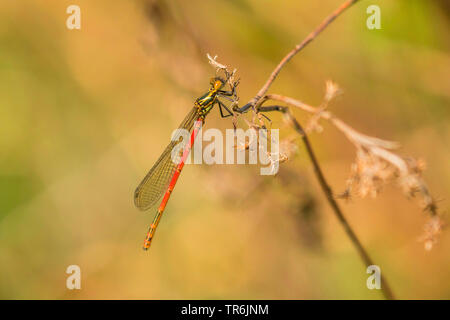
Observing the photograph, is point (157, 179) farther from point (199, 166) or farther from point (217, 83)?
point (217, 83)

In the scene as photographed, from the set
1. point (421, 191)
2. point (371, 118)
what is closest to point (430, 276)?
point (371, 118)

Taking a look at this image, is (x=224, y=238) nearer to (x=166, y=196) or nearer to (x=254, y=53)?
(x=166, y=196)

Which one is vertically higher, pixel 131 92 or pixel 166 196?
pixel 131 92

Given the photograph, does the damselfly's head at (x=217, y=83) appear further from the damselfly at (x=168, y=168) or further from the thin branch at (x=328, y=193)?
the thin branch at (x=328, y=193)

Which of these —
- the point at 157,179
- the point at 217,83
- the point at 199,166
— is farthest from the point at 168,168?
the point at 217,83

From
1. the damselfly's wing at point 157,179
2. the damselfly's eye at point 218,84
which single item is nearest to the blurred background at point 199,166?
the damselfly's wing at point 157,179

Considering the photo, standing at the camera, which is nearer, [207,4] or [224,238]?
[224,238]

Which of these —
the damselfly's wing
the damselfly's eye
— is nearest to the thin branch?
the damselfly's eye
